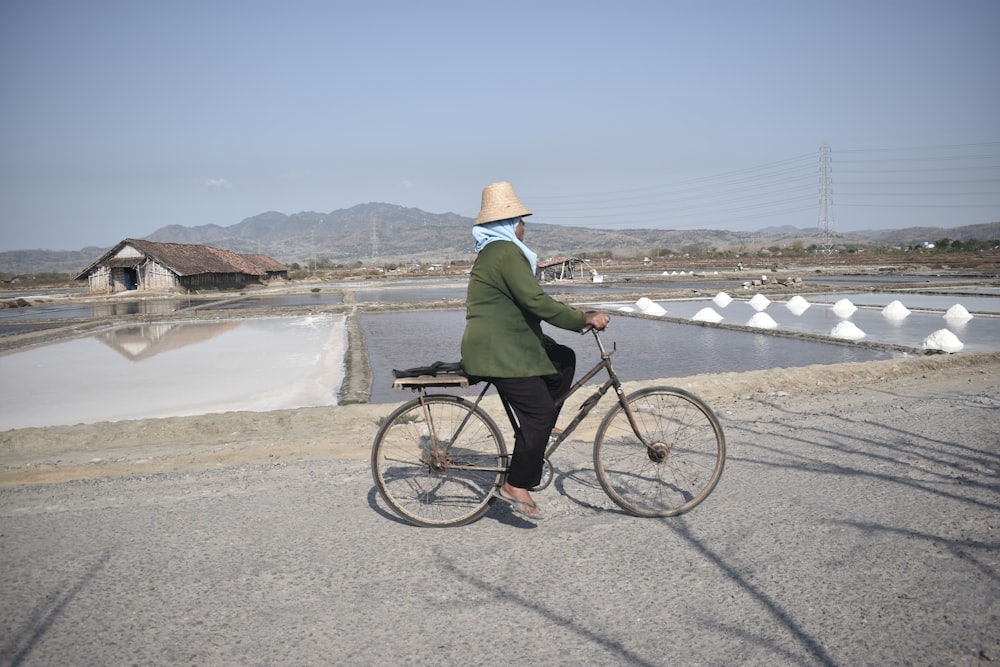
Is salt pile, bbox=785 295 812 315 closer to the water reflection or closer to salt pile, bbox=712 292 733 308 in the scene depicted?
salt pile, bbox=712 292 733 308

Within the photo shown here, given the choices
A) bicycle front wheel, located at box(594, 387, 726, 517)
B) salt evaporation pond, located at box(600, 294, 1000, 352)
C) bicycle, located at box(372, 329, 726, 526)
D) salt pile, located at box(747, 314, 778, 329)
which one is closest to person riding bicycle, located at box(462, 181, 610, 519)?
bicycle, located at box(372, 329, 726, 526)

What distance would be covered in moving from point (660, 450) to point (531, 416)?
2.49 ft

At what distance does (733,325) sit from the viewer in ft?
47.3

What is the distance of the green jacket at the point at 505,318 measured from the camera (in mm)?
2908

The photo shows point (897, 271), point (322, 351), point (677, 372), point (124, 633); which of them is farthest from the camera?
point (897, 271)

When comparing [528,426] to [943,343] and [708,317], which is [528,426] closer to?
[943,343]

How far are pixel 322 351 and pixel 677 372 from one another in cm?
627

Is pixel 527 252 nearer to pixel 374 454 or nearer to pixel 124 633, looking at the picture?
pixel 374 454

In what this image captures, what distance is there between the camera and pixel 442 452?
126 inches

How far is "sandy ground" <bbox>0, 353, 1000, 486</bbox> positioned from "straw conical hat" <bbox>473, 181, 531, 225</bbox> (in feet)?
6.75

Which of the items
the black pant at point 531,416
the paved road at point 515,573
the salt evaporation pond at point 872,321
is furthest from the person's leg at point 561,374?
the salt evaporation pond at point 872,321

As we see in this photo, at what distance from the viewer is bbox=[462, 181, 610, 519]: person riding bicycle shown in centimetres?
292

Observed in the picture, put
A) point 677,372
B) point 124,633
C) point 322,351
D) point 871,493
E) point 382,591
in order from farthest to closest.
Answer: point 322,351, point 677,372, point 871,493, point 382,591, point 124,633

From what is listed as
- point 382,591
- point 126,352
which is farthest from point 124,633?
point 126,352
